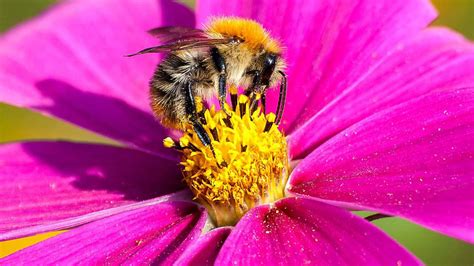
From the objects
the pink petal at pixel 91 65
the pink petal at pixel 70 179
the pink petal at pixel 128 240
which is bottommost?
the pink petal at pixel 128 240

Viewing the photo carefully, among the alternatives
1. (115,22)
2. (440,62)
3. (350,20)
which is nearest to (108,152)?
(115,22)

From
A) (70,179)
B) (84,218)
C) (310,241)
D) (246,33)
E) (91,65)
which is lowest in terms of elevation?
(310,241)

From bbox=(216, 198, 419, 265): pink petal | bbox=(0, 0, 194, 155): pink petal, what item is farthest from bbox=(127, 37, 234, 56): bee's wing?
bbox=(0, 0, 194, 155): pink petal

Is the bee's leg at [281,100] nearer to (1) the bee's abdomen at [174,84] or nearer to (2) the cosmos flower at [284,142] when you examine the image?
(2) the cosmos flower at [284,142]

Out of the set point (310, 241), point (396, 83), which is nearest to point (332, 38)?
point (396, 83)

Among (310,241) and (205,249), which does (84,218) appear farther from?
(310,241)

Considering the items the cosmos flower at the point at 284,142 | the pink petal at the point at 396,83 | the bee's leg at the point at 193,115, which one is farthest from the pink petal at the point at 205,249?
the pink petal at the point at 396,83
